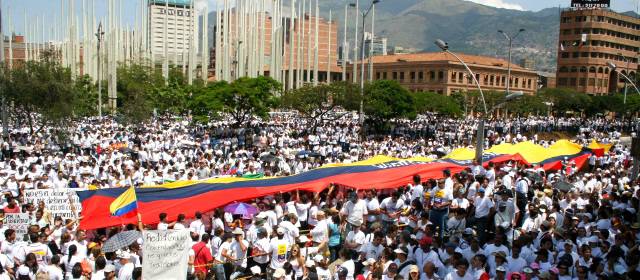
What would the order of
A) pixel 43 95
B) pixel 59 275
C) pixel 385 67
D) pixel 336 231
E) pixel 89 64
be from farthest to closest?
1. pixel 385 67
2. pixel 89 64
3. pixel 43 95
4. pixel 336 231
5. pixel 59 275

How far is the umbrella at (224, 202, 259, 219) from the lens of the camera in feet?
39.7

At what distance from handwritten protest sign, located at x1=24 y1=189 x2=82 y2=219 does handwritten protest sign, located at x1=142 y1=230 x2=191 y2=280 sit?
419 centimetres

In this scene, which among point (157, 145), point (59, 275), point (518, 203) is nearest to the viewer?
point (59, 275)

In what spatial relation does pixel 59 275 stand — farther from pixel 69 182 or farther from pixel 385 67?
pixel 385 67

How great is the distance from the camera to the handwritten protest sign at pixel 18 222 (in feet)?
33.4

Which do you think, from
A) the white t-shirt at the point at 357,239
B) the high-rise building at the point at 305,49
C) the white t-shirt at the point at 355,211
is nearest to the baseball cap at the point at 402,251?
the white t-shirt at the point at 357,239

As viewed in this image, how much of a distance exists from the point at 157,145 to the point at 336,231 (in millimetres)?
17842

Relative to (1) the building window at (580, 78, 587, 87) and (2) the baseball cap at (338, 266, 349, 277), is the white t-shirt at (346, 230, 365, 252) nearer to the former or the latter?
(2) the baseball cap at (338, 266, 349, 277)

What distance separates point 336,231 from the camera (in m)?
11.0

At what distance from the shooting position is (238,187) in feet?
44.5

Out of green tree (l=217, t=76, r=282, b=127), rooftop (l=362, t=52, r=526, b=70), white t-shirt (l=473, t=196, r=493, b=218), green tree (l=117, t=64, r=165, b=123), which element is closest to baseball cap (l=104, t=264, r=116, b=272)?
white t-shirt (l=473, t=196, r=493, b=218)

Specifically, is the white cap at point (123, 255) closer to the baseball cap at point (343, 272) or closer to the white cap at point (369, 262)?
the baseball cap at point (343, 272)

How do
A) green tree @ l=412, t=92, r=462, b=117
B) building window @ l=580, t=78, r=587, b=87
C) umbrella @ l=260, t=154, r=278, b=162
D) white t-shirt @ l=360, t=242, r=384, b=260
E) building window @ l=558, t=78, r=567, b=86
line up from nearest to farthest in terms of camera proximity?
white t-shirt @ l=360, t=242, r=384, b=260
umbrella @ l=260, t=154, r=278, b=162
green tree @ l=412, t=92, r=462, b=117
building window @ l=580, t=78, r=587, b=87
building window @ l=558, t=78, r=567, b=86

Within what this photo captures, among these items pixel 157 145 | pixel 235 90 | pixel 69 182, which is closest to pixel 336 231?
pixel 69 182
